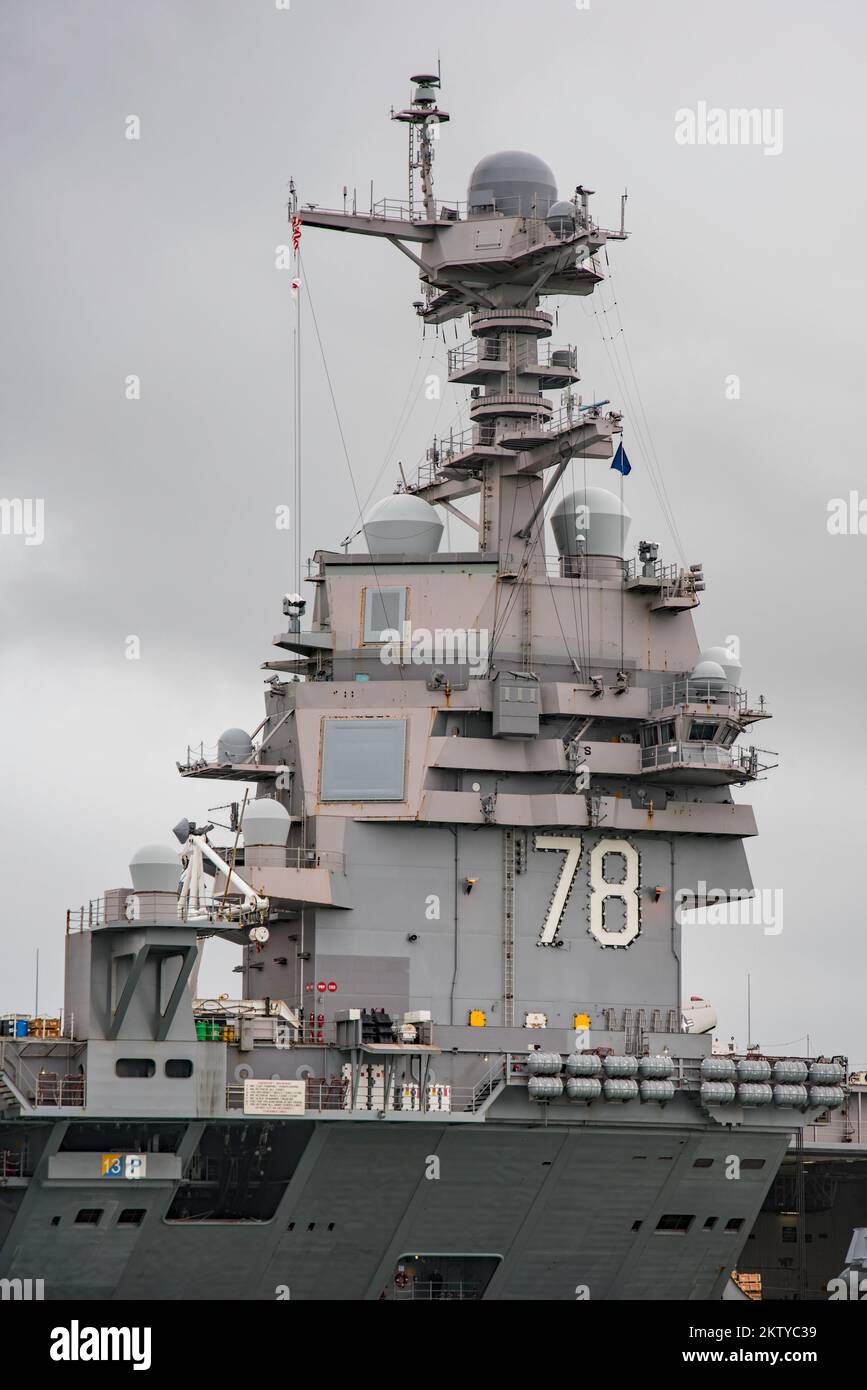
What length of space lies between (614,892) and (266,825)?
299 inches

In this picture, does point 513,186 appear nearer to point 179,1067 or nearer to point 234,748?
point 234,748

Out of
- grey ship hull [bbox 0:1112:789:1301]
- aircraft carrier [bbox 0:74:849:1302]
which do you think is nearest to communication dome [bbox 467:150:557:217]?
aircraft carrier [bbox 0:74:849:1302]

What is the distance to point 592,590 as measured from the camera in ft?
191

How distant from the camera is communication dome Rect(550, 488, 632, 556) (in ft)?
195

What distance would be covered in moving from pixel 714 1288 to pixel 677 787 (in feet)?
33.6

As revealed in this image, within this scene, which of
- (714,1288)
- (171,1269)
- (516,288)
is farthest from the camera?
(516,288)

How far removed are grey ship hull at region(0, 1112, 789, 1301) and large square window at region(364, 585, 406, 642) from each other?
1078cm

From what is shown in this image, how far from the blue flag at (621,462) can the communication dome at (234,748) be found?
9.60 metres

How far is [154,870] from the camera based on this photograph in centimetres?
5016

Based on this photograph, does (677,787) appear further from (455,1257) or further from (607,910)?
(455,1257)

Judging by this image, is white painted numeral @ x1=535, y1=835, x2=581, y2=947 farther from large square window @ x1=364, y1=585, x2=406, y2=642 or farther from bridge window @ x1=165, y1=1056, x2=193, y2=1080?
bridge window @ x1=165, y1=1056, x2=193, y2=1080

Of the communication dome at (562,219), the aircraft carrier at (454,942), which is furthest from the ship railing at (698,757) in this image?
the communication dome at (562,219)
